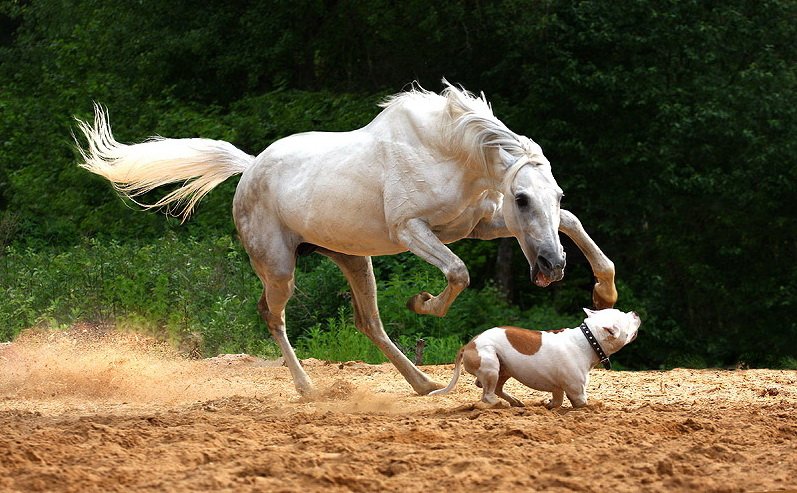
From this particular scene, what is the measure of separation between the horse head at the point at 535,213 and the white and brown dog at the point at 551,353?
32cm

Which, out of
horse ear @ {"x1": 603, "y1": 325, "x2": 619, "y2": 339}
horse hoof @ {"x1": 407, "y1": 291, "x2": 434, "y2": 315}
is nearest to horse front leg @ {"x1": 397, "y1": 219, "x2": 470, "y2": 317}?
horse hoof @ {"x1": 407, "y1": 291, "x2": 434, "y2": 315}

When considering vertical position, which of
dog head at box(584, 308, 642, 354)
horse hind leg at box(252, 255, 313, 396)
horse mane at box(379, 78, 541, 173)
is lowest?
horse hind leg at box(252, 255, 313, 396)

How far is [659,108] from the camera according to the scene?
1534 centimetres

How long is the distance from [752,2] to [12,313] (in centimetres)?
1016

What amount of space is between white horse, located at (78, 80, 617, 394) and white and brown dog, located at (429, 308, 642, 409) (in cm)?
32

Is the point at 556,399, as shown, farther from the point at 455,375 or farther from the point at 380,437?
the point at 380,437

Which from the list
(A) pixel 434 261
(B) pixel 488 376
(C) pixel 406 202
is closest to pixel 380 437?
(B) pixel 488 376

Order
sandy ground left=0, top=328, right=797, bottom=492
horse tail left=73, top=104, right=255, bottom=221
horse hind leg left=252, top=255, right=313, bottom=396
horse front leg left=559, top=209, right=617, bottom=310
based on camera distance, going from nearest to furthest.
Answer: sandy ground left=0, top=328, right=797, bottom=492 < horse front leg left=559, top=209, right=617, bottom=310 < horse hind leg left=252, top=255, right=313, bottom=396 < horse tail left=73, top=104, right=255, bottom=221

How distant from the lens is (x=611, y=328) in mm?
6332

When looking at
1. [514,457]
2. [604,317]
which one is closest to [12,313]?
[604,317]

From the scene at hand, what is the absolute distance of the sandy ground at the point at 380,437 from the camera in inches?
183

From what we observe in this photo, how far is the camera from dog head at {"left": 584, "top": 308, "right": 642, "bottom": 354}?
634 cm

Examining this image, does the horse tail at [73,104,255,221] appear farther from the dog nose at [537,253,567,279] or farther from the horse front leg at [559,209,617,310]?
the dog nose at [537,253,567,279]

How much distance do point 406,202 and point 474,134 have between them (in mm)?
573
